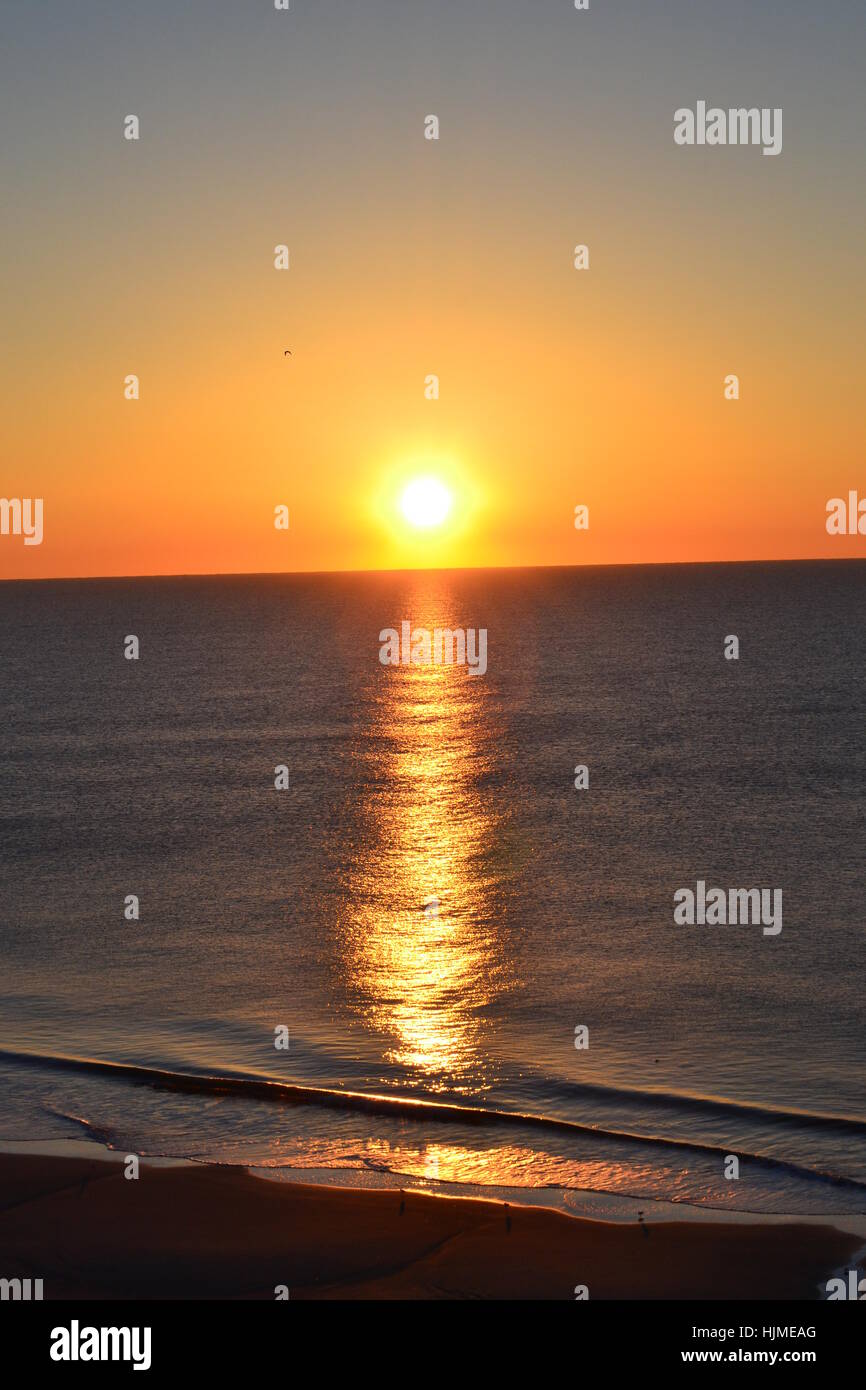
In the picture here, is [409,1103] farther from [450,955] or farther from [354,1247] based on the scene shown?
[450,955]

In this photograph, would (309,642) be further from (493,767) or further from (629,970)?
(629,970)

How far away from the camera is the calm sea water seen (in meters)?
17.0

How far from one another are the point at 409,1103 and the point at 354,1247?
504cm

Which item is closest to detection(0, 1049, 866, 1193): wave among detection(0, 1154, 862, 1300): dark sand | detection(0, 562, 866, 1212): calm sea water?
detection(0, 562, 866, 1212): calm sea water

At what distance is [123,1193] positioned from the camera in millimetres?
14570

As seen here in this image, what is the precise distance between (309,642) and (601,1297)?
5850 inches

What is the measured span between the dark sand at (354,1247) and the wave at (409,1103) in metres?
2.77

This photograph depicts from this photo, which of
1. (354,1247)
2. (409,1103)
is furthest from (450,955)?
(354,1247)

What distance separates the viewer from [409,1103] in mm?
18250

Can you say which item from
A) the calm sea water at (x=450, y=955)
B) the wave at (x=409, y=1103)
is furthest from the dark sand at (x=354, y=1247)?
the wave at (x=409, y=1103)

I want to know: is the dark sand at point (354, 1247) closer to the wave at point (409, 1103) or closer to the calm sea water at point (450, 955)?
the calm sea water at point (450, 955)

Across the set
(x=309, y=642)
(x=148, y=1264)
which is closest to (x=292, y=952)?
→ (x=148, y=1264)

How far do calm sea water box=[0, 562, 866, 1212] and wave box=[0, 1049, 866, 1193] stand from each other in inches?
2.7
